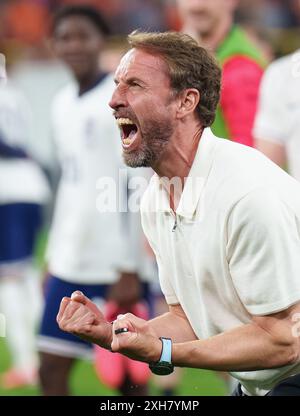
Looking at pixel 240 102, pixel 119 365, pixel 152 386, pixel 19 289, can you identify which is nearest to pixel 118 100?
pixel 240 102

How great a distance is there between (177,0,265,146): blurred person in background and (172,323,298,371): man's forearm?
256 cm

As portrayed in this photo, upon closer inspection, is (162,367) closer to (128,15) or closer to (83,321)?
(83,321)

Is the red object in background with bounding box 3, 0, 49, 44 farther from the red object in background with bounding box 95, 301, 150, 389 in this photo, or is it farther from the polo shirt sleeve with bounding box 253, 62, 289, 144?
the polo shirt sleeve with bounding box 253, 62, 289, 144

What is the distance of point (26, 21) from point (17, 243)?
8.32 m

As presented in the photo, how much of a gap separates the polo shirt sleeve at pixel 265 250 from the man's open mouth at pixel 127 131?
507mm

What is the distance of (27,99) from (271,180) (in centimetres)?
1194

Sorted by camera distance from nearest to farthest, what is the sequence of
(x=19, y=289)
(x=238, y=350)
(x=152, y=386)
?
(x=238, y=350)
(x=152, y=386)
(x=19, y=289)

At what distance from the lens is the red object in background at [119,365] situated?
671 cm

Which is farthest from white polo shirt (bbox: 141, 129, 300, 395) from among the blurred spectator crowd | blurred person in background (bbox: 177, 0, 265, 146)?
the blurred spectator crowd

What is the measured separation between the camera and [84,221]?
694 centimetres

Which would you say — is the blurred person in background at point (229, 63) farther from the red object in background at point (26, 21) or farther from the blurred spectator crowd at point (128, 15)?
the red object in background at point (26, 21)

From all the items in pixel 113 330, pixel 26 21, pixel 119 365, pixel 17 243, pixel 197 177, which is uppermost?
pixel 26 21

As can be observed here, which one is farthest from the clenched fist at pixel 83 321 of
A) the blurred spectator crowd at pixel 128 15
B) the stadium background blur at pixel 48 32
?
the blurred spectator crowd at pixel 128 15

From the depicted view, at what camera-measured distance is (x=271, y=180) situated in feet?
12.0
